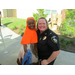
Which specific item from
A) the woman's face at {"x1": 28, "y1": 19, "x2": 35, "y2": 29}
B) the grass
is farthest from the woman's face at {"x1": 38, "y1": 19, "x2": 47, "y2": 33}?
the grass

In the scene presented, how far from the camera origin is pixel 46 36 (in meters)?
1.30

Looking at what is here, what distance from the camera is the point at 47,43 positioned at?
127cm

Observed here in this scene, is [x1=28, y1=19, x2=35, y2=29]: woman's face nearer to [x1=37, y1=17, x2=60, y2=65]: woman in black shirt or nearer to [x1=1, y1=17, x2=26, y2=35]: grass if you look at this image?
[x1=37, y1=17, x2=60, y2=65]: woman in black shirt

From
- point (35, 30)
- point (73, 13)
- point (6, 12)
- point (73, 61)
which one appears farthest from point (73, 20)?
point (6, 12)

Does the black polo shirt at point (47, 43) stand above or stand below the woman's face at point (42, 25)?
below

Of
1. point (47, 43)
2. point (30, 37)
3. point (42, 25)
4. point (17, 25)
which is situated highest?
point (17, 25)

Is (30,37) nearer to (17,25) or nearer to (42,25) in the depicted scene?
(42,25)

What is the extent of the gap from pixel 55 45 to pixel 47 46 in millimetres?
168

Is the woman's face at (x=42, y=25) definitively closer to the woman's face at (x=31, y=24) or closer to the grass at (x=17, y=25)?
the woman's face at (x=31, y=24)

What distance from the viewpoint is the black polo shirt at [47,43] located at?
1218 mm

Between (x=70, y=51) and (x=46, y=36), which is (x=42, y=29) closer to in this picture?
(x=46, y=36)

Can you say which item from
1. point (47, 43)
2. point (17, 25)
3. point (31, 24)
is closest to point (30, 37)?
point (31, 24)

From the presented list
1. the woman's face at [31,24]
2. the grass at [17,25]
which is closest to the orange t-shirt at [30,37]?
the woman's face at [31,24]
